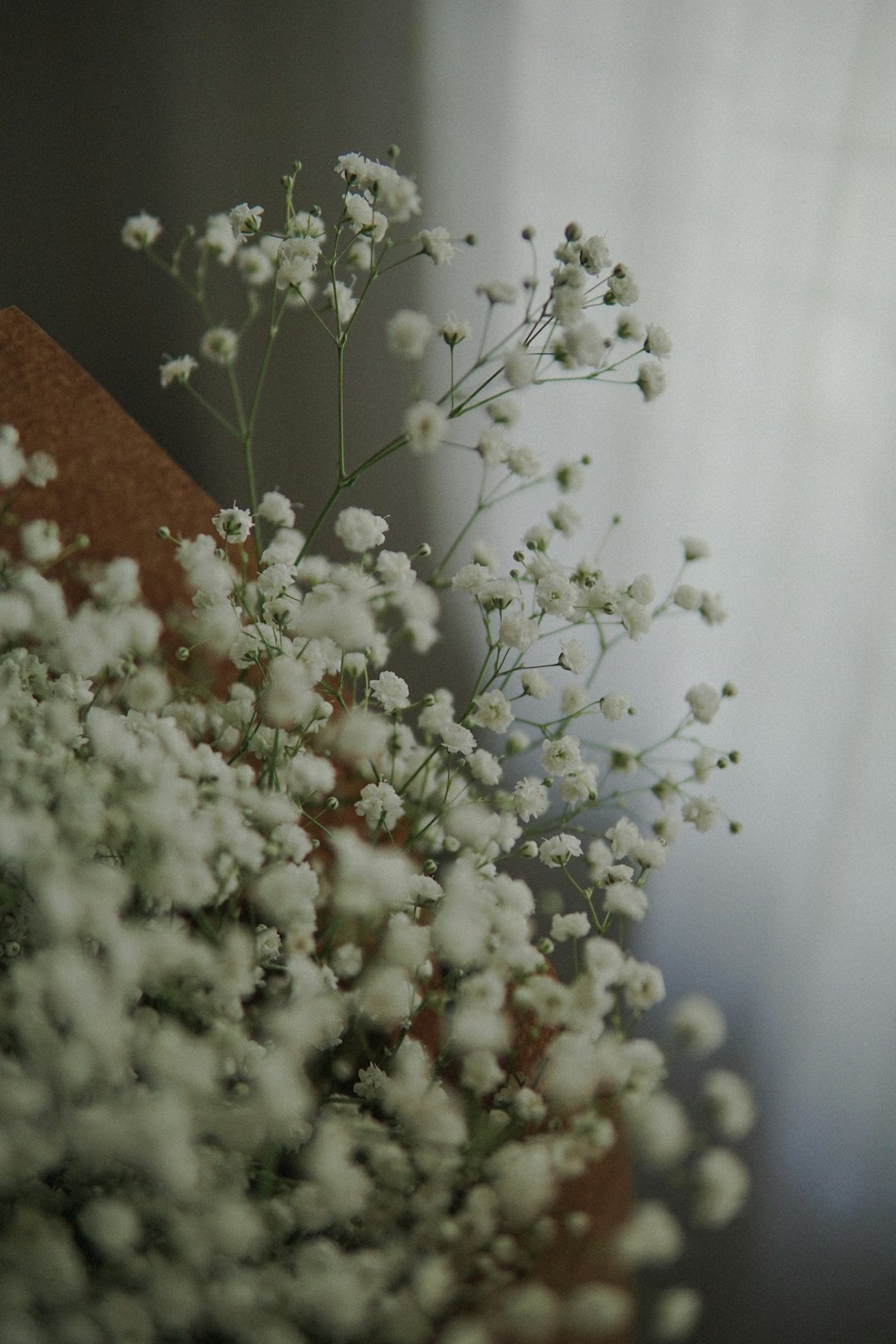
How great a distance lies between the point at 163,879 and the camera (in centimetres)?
40

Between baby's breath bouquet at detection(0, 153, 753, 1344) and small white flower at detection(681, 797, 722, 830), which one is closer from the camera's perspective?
baby's breath bouquet at detection(0, 153, 753, 1344)

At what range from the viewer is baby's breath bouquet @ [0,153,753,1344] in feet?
1.13

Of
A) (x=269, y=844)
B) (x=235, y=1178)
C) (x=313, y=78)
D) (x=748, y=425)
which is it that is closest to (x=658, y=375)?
(x=269, y=844)

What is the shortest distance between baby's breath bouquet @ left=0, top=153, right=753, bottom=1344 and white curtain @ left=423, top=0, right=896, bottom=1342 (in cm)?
81

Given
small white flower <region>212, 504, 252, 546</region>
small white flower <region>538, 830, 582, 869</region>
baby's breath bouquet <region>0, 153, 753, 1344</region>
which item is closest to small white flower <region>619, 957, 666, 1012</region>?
baby's breath bouquet <region>0, 153, 753, 1344</region>

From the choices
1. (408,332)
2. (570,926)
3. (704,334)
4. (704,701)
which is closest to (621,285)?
(408,332)

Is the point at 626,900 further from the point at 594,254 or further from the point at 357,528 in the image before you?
the point at 594,254

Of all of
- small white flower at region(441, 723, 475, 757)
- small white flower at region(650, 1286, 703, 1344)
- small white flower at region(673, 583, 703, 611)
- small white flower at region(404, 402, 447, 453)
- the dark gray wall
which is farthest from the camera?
the dark gray wall

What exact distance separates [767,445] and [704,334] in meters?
0.17

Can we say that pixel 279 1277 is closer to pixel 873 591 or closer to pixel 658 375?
pixel 658 375

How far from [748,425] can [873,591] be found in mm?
290

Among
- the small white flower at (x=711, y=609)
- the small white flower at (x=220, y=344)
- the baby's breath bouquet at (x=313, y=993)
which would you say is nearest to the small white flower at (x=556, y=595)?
the baby's breath bouquet at (x=313, y=993)

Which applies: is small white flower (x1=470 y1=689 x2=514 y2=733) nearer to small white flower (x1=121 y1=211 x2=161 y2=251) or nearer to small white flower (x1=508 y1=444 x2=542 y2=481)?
small white flower (x1=508 y1=444 x2=542 y2=481)

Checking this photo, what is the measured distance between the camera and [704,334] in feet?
4.57
